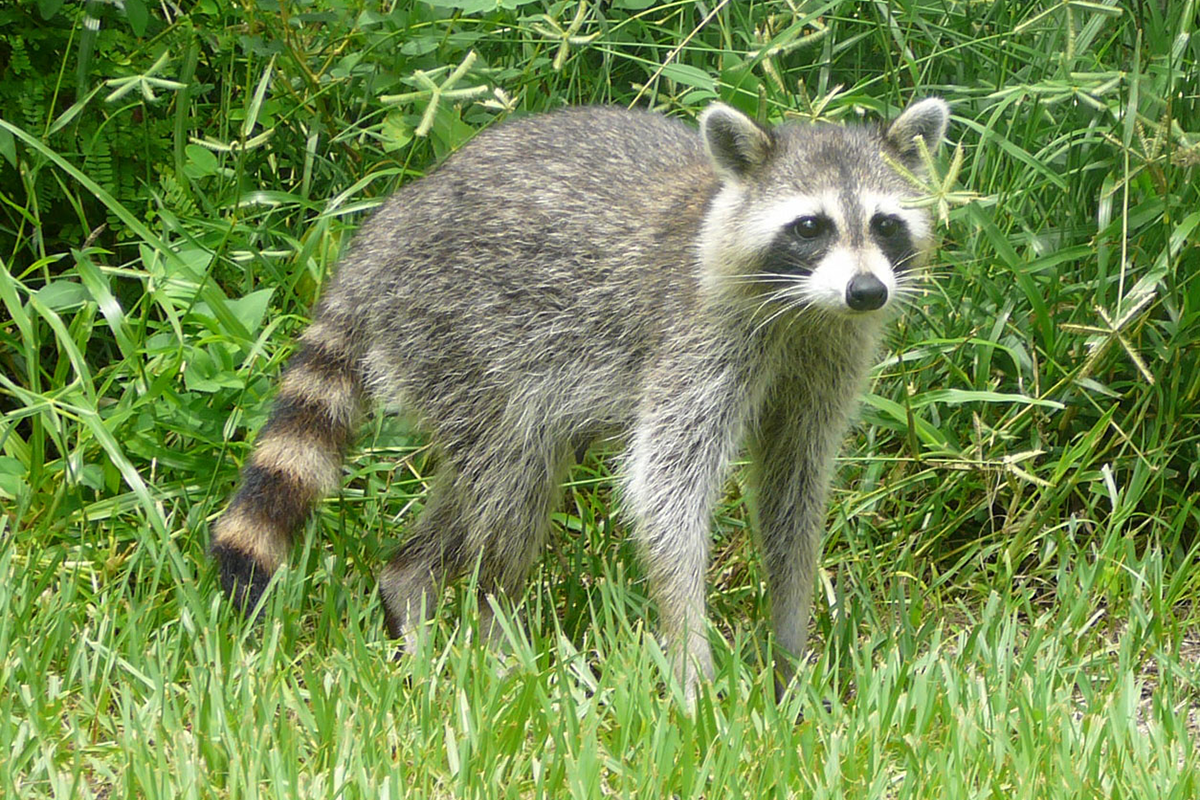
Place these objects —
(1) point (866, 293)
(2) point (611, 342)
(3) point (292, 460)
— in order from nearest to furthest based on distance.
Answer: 1. (1) point (866, 293)
2. (3) point (292, 460)
3. (2) point (611, 342)

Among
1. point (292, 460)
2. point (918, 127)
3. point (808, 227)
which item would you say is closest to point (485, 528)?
point (292, 460)

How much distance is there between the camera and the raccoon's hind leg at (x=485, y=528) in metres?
4.42

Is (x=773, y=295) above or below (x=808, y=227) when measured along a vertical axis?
below

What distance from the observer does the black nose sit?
12.3 ft

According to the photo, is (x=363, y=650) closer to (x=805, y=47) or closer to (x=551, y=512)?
(x=551, y=512)

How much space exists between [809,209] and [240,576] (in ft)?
5.38

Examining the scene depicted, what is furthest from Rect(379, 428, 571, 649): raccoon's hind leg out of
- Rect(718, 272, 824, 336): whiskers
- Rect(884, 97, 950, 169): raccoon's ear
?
Rect(884, 97, 950, 169): raccoon's ear

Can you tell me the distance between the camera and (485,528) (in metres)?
4.41

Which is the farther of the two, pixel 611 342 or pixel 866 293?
pixel 611 342

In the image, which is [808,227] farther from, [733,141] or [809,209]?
[733,141]

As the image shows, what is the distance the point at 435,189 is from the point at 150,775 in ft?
6.53

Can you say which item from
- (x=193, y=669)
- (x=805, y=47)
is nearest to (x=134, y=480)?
(x=193, y=669)

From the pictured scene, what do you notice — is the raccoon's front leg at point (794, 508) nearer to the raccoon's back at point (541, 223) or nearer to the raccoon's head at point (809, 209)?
the raccoon's head at point (809, 209)

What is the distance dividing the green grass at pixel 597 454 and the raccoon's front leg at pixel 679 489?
0.48 feet
